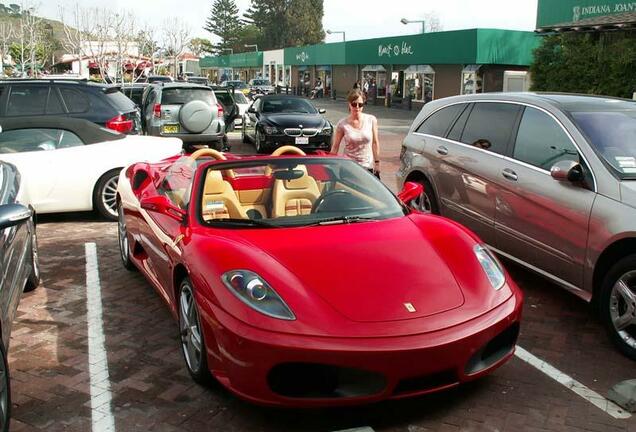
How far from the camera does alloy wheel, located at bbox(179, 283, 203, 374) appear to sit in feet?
12.2

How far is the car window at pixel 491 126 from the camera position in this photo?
18.7 ft

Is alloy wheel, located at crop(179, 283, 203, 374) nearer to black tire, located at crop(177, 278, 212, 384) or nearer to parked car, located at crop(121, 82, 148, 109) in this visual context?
black tire, located at crop(177, 278, 212, 384)

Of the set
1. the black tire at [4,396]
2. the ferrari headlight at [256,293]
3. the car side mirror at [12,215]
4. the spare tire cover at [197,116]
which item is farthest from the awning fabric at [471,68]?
the black tire at [4,396]

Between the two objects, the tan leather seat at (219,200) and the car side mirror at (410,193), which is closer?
the tan leather seat at (219,200)

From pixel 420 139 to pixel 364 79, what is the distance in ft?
129

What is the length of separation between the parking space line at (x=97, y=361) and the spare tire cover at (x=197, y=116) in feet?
26.6

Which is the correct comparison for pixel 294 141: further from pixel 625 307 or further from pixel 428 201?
pixel 625 307

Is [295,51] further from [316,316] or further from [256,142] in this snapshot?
[316,316]

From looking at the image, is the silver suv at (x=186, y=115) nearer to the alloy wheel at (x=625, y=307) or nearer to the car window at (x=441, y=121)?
the car window at (x=441, y=121)

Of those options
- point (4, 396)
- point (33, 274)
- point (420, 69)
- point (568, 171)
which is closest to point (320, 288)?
point (4, 396)

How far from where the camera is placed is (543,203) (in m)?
4.97

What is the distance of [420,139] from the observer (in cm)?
711

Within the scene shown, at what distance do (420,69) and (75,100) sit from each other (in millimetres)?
29150

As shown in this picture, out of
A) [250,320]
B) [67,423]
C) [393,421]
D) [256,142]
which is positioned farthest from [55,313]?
[256,142]
